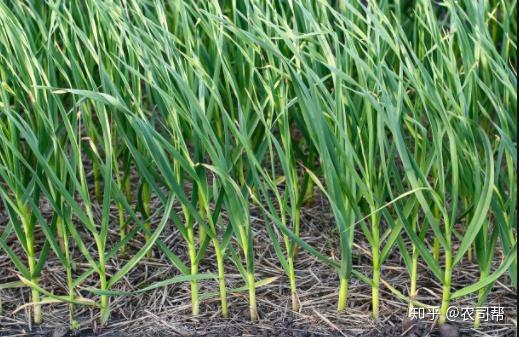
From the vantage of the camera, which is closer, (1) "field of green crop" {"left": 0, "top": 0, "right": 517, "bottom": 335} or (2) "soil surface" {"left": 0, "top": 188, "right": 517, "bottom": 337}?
(1) "field of green crop" {"left": 0, "top": 0, "right": 517, "bottom": 335}

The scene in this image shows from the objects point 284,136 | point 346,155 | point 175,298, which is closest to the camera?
point 346,155

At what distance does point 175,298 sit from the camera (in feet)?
6.57

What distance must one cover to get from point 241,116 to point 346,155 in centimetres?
24

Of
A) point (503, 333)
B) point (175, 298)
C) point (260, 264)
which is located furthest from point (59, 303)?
point (503, 333)

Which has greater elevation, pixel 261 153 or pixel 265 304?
pixel 261 153

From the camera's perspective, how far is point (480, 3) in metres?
1.89

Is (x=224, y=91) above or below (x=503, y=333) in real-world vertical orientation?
above

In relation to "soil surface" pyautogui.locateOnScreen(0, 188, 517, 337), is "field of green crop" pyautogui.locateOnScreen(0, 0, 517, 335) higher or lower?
higher

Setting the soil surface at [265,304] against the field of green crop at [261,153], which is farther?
the soil surface at [265,304]

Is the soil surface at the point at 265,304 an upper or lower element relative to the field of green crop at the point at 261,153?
lower

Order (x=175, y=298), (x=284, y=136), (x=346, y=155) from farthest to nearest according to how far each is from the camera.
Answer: (x=175, y=298) → (x=284, y=136) → (x=346, y=155)

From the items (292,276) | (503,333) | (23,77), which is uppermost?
(23,77)

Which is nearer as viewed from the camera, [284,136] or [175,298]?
[284,136]

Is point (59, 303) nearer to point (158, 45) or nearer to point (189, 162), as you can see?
point (189, 162)
